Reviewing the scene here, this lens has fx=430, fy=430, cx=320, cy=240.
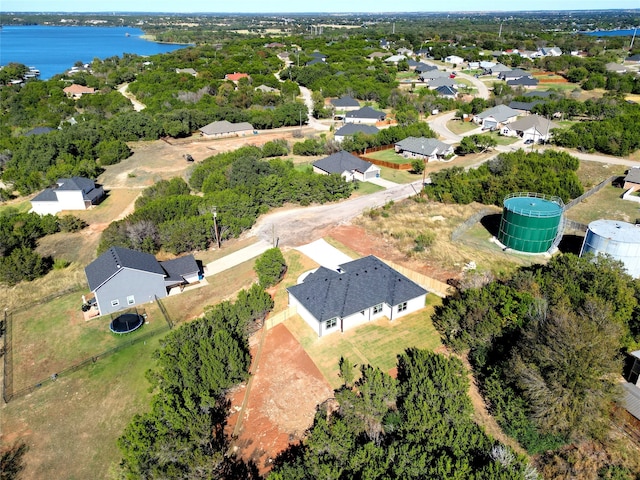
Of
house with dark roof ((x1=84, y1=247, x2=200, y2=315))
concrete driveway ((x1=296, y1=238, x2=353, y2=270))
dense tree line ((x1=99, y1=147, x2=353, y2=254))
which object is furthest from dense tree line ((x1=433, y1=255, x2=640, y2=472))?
dense tree line ((x1=99, y1=147, x2=353, y2=254))

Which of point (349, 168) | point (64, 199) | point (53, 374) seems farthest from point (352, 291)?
point (64, 199)

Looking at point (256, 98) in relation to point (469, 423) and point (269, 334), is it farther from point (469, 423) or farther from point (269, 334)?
point (469, 423)

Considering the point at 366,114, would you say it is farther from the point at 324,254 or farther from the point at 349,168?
the point at 324,254

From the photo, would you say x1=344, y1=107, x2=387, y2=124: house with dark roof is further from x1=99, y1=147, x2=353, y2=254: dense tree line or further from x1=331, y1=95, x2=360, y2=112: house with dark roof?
x1=99, y1=147, x2=353, y2=254: dense tree line

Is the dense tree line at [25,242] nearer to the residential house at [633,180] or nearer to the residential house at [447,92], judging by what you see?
the residential house at [633,180]

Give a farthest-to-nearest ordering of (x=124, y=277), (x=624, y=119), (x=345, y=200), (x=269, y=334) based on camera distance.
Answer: (x=624, y=119) → (x=345, y=200) → (x=124, y=277) → (x=269, y=334)

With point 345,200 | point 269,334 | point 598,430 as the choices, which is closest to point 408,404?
point 598,430
